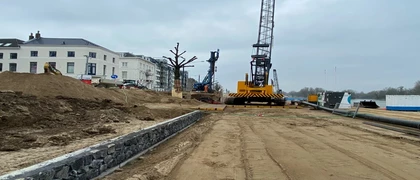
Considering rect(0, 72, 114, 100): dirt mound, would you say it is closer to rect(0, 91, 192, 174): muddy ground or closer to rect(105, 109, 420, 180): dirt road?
rect(0, 91, 192, 174): muddy ground

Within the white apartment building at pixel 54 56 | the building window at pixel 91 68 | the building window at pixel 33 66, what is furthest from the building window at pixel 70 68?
the building window at pixel 33 66

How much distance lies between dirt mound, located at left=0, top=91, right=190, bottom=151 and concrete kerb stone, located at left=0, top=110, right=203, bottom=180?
87.2 inches

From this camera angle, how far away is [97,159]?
550cm

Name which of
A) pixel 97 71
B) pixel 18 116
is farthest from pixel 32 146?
pixel 97 71

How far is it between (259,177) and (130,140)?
10.1ft

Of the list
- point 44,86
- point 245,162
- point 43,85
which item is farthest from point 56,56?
point 245,162

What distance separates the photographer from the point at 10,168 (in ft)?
18.8

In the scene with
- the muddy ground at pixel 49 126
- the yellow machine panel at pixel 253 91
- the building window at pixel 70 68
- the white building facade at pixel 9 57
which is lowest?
the muddy ground at pixel 49 126

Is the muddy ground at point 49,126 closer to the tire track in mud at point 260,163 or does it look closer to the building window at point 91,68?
the tire track in mud at point 260,163

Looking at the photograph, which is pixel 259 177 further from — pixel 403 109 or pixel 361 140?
pixel 403 109

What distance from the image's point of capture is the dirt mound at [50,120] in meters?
8.62

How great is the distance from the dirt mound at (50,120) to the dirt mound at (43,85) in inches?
100

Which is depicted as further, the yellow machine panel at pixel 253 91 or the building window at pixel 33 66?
the building window at pixel 33 66

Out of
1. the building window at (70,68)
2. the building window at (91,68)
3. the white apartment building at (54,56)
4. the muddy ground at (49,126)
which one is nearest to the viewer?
the muddy ground at (49,126)
